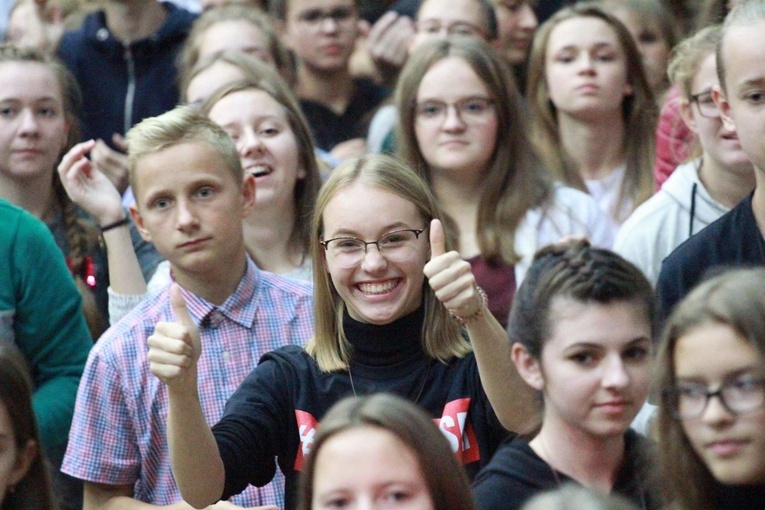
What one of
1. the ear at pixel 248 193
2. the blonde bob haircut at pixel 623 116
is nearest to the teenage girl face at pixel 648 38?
the blonde bob haircut at pixel 623 116

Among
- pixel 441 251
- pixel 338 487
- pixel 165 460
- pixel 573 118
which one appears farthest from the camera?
pixel 573 118

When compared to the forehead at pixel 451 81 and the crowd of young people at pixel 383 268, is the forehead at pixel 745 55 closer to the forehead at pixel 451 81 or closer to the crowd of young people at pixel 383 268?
the crowd of young people at pixel 383 268

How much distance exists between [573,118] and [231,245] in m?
1.79

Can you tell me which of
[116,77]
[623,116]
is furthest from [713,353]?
[116,77]

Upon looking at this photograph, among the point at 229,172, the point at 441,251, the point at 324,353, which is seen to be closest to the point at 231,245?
the point at 229,172

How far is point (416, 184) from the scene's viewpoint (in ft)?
11.0

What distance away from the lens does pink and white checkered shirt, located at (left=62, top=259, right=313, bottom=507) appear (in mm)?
3537

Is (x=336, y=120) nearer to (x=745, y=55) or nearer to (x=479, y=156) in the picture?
(x=479, y=156)

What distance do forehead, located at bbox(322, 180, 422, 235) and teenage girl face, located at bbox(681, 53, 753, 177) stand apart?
108 centimetres

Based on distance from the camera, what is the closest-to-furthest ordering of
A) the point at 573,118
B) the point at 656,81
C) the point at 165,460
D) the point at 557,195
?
the point at 165,460
the point at 557,195
the point at 573,118
the point at 656,81

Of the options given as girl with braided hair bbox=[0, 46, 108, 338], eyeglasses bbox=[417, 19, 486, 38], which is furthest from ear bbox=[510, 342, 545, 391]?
eyeglasses bbox=[417, 19, 486, 38]

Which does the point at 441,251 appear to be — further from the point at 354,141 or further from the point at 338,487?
the point at 354,141

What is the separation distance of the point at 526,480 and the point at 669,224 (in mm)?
1473

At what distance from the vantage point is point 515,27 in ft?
20.1
